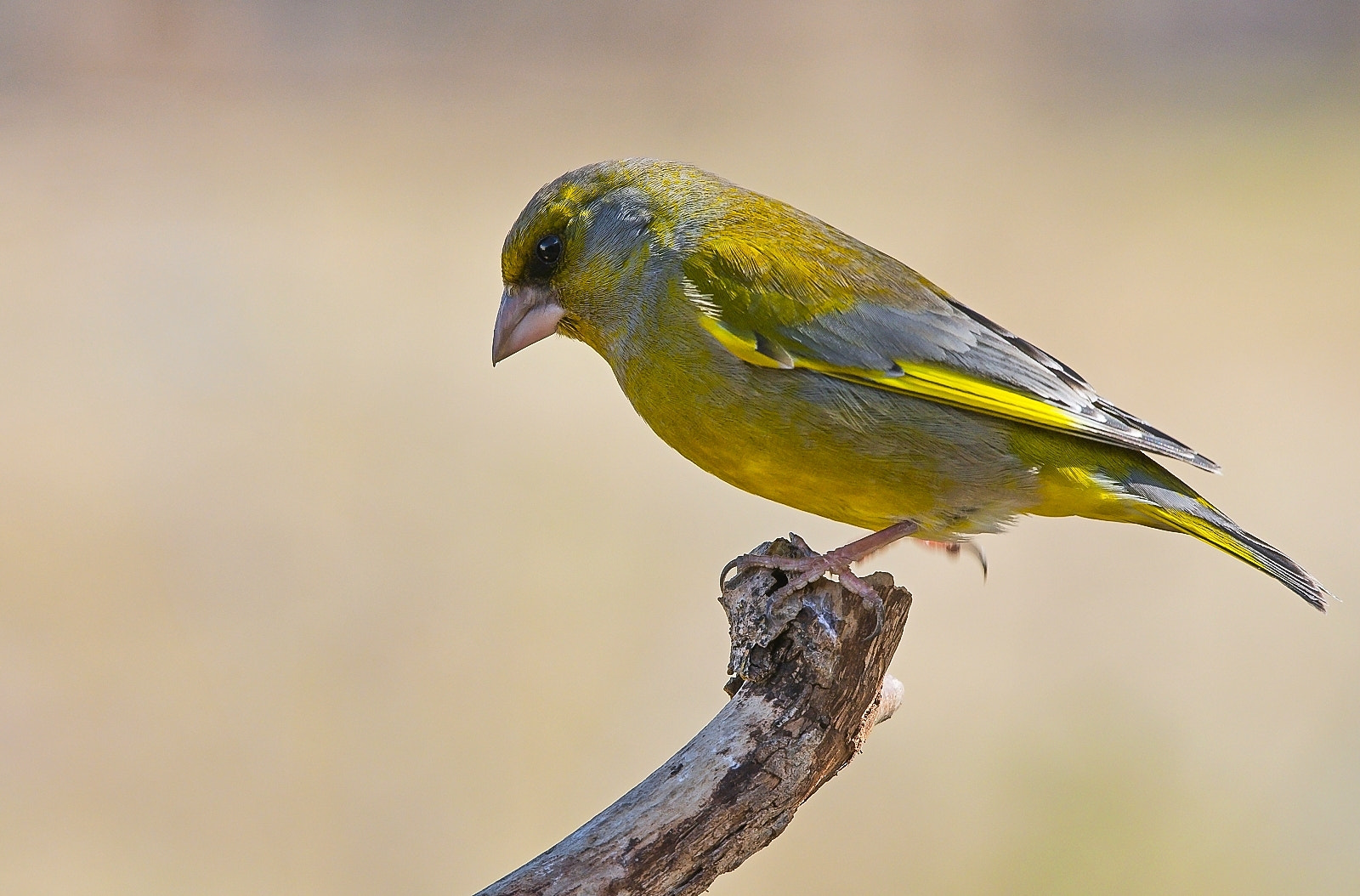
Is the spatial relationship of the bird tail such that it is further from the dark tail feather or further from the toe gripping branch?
the toe gripping branch

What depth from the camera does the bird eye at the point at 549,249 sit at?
3.21 meters

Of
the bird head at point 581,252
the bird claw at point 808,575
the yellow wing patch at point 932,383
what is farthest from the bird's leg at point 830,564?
the bird head at point 581,252

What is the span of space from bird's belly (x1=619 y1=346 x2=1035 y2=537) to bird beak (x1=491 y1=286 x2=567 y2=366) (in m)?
0.38

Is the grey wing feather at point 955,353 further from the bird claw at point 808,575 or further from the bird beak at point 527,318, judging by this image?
the bird beak at point 527,318

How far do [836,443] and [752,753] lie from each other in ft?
2.31

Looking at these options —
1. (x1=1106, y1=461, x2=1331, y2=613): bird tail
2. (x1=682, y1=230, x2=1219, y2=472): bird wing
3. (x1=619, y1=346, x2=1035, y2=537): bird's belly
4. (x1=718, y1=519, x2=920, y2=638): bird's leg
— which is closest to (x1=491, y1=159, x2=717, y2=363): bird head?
(x1=682, y1=230, x2=1219, y2=472): bird wing

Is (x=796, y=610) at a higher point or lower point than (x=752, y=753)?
higher

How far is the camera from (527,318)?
325cm

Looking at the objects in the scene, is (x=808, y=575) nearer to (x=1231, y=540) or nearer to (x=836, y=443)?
(x=836, y=443)

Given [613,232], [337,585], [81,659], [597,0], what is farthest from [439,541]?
[597,0]

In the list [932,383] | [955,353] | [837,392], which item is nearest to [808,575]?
[837,392]

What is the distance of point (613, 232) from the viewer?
3.20 meters

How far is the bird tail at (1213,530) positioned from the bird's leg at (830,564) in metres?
0.50

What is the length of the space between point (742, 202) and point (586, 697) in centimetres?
314
